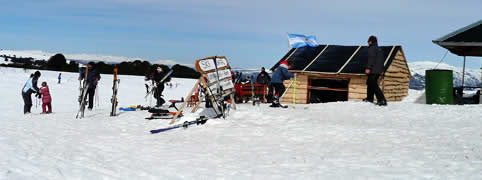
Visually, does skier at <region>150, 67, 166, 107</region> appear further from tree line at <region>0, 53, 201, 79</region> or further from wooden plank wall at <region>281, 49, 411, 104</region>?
tree line at <region>0, 53, 201, 79</region>

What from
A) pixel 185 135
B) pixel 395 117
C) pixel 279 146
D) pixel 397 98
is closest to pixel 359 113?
pixel 395 117

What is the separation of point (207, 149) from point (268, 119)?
10.0ft

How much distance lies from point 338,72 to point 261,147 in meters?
11.2

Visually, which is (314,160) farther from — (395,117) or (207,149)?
(395,117)

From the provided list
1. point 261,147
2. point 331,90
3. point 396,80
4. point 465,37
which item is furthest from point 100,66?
point 261,147

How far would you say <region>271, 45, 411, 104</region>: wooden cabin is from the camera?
1616 centimetres

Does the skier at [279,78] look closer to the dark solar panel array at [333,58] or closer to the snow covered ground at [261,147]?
the snow covered ground at [261,147]

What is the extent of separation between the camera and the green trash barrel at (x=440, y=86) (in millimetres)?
10859

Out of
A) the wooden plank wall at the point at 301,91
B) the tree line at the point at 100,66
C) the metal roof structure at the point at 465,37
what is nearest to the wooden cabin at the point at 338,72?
the wooden plank wall at the point at 301,91

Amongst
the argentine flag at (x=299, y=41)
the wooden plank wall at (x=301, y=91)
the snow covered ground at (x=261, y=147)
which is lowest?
the snow covered ground at (x=261, y=147)

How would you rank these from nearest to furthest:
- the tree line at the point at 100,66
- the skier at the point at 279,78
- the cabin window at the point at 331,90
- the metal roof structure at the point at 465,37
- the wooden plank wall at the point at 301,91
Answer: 1. the skier at the point at 279,78
2. the metal roof structure at the point at 465,37
3. the wooden plank wall at the point at 301,91
4. the cabin window at the point at 331,90
5. the tree line at the point at 100,66

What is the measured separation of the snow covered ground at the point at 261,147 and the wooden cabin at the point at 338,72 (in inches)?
258

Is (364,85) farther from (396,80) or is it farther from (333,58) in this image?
(396,80)

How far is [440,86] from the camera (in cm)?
1091
